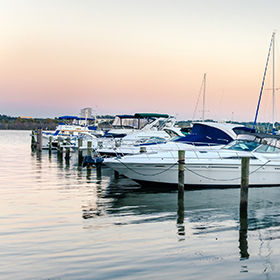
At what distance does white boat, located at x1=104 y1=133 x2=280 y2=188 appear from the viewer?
1519 centimetres

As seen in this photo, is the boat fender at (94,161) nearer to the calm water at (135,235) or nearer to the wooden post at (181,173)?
the calm water at (135,235)

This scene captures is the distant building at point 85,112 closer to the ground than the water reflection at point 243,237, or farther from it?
farther from it

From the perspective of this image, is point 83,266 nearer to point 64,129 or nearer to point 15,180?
point 15,180

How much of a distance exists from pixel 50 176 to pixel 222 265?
13.9 meters

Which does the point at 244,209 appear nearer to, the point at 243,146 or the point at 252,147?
the point at 252,147

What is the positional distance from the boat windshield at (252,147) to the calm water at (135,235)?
169 cm

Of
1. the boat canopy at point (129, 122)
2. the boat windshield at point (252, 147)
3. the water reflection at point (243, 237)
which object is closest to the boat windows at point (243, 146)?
the boat windshield at point (252, 147)

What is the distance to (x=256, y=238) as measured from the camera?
914 centimetres

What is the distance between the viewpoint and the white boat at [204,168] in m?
15.2

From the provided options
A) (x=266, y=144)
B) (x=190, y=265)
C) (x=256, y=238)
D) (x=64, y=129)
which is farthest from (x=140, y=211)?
(x=64, y=129)

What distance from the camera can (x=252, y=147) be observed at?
16.2 metres

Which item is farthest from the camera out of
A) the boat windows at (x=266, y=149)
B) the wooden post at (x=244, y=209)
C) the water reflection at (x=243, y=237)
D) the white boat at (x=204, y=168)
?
the boat windows at (x=266, y=149)

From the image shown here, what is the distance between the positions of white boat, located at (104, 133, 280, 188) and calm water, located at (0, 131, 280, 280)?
1.66ft

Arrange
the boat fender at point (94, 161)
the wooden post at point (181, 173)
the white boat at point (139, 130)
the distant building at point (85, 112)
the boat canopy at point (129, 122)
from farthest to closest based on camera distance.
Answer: the distant building at point (85, 112)
the boat canopy at point (129, 122)
the white boat at point (139, 130)
the boat fender at point (94, 161)
the wooden post at point (181, 173)
